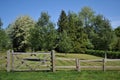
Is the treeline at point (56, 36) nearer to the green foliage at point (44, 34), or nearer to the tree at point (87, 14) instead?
the green foliage at point (44, 34)

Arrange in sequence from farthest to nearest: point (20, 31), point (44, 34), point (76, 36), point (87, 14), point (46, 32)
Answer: point (87, 14) < point (20, 31) < point (76, 36) < point (46, 32) < point (44, 34)

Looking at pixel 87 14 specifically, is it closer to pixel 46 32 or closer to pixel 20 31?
pixel 20 31

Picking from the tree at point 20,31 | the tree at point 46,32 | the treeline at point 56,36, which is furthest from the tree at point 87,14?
the tree at point 46,32

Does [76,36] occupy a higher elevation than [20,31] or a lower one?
lower

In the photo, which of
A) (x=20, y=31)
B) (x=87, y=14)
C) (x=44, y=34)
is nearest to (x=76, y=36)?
(x=44, y=34)

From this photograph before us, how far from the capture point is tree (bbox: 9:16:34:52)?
6672cm

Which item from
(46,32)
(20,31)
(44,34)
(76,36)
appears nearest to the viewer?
(44,34)

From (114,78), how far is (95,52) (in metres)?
47.5

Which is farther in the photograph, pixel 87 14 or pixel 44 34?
pixel 87 14

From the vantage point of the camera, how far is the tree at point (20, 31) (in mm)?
66725

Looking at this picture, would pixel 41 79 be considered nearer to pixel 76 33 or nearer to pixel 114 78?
pixel 114 78

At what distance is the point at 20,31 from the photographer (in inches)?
2704

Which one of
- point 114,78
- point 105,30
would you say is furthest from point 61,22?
point 114,78

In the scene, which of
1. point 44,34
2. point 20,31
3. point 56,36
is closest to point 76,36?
point 56,36
